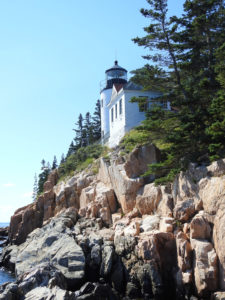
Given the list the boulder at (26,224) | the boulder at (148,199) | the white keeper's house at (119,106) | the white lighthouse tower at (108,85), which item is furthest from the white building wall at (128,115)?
the boulder at (148,199)

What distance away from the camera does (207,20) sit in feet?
58.9

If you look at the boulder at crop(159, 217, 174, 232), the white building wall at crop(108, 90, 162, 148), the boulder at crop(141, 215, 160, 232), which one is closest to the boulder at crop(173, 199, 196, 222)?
the boulder at crop(159, 217, 174, 232)

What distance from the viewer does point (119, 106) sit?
3019cm

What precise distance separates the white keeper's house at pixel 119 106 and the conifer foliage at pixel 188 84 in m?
3.65

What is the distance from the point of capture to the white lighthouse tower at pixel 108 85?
36938 mm

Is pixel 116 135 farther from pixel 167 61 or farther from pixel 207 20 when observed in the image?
pixel 207 20

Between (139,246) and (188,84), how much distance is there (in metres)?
11.0

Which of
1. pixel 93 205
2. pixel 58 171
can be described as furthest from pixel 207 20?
pixel 58 171

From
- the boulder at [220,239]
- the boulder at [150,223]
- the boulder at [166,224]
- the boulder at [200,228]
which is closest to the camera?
the boulder at [220,239]

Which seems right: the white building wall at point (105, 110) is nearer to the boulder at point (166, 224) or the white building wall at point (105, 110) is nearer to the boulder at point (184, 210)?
the boulder at point (166, 224)

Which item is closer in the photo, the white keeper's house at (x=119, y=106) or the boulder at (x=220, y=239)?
the boulder at (x=220, y=239)

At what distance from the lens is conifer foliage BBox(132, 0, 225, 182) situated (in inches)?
596

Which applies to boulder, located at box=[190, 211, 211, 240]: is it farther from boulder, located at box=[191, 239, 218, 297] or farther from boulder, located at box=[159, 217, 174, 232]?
boulder, located at box=[159, 217, 174, 232]

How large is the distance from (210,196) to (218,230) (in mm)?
1700
